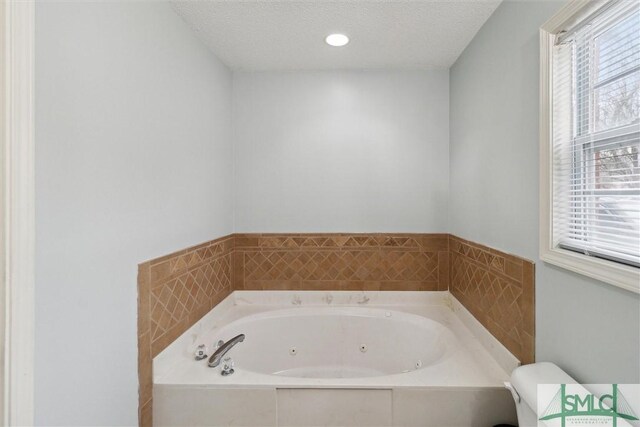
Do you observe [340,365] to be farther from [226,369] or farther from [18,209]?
[18,209]

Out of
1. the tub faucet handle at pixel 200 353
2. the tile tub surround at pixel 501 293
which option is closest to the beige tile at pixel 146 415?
the tub faucet handle at pixel 200 353

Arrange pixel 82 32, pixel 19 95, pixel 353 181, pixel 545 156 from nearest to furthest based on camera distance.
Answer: pixel 19 95 → pixel 82 32 → pixel 545 156 → pixel 353 181

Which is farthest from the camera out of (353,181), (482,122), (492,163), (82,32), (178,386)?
(353,181)

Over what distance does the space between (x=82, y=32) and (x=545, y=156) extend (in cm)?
175

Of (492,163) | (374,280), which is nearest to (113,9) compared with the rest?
(492,163)

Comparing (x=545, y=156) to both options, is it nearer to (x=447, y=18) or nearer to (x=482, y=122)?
(x=482, y=122)

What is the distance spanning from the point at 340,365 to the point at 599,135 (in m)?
2.05

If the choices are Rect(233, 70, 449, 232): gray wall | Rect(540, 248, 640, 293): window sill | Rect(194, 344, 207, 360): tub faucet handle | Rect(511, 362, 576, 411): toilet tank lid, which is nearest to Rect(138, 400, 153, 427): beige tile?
Rect(194, 344, 207, 360): tub faucet handle

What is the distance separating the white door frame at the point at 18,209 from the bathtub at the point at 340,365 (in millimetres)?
708

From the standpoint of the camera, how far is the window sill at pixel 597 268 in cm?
86

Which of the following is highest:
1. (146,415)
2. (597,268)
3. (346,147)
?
(346,147)

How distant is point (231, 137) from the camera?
8.25ft

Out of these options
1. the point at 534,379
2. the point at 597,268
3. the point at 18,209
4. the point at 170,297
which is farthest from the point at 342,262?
the point at 18,209

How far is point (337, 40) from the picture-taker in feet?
6.59
